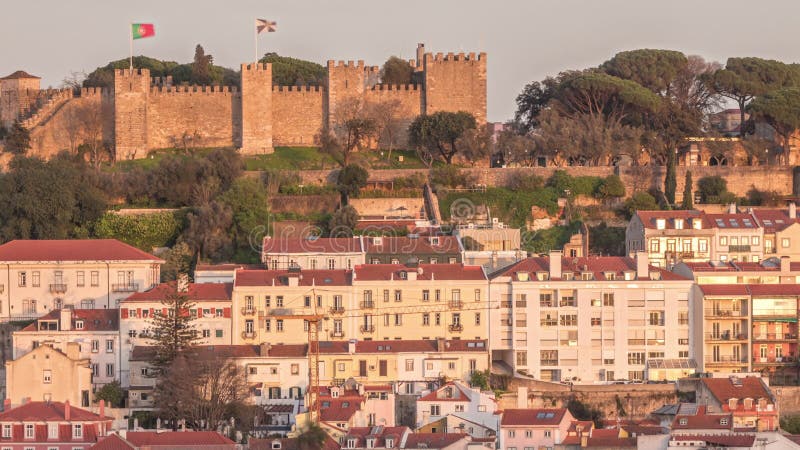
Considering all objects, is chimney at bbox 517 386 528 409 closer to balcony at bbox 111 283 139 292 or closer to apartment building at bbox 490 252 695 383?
apartment building at bbox 490 252 695 383

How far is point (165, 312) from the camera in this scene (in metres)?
61.7

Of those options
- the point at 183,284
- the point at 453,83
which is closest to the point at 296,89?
the point at 453,83

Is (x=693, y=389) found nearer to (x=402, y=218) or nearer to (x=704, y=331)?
(x=704, y=331)

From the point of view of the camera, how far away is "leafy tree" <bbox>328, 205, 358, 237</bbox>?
72.2m

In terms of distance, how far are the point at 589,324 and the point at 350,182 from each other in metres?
16.1

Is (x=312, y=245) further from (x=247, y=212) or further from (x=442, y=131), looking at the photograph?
(x=442, y=131)

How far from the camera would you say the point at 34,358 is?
5875 centimetres

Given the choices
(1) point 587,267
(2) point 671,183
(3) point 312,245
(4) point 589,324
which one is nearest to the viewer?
(4) point 589,324

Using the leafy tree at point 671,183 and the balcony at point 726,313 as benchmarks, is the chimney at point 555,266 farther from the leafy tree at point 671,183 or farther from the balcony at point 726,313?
the leafy tree at point 671,183

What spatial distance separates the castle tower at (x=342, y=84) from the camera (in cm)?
8394

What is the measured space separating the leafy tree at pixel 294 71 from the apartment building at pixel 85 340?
28.1 m

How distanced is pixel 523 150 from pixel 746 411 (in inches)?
978

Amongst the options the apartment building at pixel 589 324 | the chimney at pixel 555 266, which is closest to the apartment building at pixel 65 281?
the apartment building at pixel 589 324

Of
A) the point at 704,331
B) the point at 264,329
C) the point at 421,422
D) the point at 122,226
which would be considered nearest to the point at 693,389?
the point at 704,331
